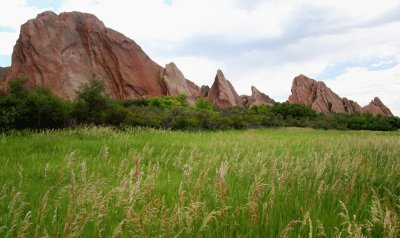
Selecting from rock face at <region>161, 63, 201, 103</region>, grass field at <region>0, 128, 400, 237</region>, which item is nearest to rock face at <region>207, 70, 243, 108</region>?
rock face at <region>161, 63, 201, 103</region>

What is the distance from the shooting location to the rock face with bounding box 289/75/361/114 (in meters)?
74.2

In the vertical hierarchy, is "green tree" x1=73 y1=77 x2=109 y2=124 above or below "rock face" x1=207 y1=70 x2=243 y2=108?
below

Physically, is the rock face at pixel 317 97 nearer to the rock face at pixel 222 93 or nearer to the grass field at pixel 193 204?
the rock face at pixel 222 93

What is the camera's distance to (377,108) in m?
77.5

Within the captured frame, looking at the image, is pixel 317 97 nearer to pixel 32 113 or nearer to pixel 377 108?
pixel 377 108

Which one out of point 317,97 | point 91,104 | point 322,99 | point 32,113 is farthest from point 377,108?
point 32,113

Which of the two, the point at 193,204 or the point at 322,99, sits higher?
the point at 322,99

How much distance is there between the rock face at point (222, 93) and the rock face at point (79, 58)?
40.9 feet

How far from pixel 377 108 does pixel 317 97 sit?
14550 mm

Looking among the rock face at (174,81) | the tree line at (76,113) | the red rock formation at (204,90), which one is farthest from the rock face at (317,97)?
the tree line at (76,113)

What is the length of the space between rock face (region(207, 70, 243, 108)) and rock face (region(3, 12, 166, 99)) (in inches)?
491

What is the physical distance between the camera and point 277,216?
3637 mm

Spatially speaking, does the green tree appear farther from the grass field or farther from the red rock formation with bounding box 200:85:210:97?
the red rock formation with bounding box 200:85:210:97

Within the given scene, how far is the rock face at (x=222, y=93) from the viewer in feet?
246
